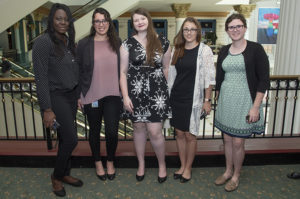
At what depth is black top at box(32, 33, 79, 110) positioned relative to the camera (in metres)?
2.06

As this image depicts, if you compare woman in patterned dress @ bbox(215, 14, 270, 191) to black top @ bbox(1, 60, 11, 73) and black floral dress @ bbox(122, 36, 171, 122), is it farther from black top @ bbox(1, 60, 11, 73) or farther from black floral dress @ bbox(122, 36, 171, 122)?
black top @ bbox(1, 60, 11, 73)

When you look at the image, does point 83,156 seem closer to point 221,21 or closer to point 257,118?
point 257,118

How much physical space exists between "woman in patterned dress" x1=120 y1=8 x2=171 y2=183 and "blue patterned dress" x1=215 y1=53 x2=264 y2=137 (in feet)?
1.72

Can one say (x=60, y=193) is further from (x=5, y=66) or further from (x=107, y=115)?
(x=5, y=66)

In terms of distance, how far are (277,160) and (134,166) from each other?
1.66m

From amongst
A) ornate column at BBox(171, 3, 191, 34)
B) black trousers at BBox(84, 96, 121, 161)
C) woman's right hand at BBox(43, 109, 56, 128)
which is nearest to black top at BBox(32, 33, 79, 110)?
woman's right hand at BBox(43, 109, 56, 128)

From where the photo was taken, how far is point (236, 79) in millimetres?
2281

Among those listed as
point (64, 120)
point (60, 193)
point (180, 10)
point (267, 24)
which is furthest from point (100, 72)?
point (267, 24)

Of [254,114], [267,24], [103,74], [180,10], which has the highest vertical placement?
[180,10]

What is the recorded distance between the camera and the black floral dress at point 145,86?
2303 millimetres

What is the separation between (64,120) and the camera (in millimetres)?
2219

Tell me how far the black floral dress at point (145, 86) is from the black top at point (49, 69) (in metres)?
0.49

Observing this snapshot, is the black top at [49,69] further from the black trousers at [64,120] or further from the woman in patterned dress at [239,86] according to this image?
the woman in patterned dress at [239,86]

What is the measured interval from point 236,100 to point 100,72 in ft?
4.03
